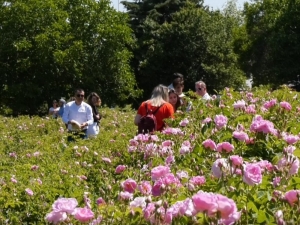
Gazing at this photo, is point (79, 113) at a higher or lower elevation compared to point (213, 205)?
lower

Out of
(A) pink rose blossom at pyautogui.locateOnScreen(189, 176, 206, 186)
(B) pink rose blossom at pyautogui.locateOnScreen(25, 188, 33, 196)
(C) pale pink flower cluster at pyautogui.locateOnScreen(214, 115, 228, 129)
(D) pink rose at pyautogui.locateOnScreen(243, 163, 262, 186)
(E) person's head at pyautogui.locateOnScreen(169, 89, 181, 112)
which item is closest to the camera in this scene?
(D) pink rose at pyautogui.locateOnScreen(243, 163, 262, 186)

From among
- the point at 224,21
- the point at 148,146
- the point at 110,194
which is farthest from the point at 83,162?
the point at 224,21

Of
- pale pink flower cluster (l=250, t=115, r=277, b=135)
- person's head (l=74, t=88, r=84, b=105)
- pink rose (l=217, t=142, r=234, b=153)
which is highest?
pale pink flower cluster (l=250, t=115, r=277, b=135)

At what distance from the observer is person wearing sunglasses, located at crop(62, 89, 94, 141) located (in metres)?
8.85

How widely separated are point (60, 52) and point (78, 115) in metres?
24.7

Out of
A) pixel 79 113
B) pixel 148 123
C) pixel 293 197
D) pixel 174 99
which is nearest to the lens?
pixel 293 197

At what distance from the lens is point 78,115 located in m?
8.91

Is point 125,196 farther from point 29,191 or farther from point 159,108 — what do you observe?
point 159,108

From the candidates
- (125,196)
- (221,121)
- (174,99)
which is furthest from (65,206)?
(174,99)

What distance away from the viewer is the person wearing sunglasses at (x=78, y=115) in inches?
348

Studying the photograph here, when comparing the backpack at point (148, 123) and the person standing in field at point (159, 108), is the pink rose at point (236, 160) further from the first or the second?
the person standing in field at point (159, 108)

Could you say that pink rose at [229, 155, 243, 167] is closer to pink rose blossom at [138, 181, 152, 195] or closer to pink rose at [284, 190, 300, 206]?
pink rose blossom at [138, 181, 152, 195]

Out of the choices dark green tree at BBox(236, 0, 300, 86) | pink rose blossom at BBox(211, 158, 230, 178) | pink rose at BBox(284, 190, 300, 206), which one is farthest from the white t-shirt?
dark green tree at BBox(236, 0, 300, 86)

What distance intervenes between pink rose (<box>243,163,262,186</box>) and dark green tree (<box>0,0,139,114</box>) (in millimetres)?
31080
